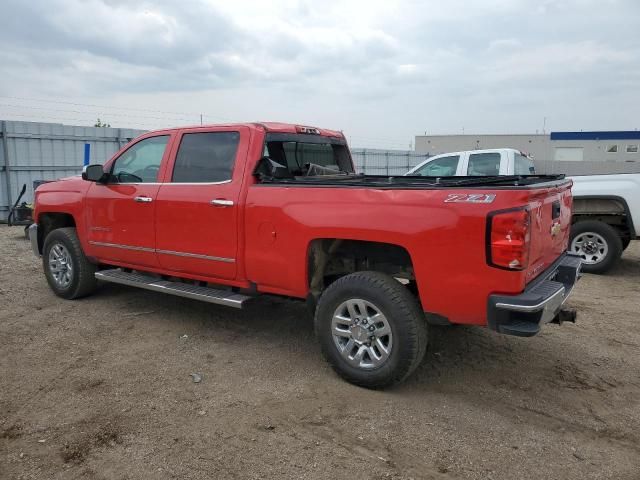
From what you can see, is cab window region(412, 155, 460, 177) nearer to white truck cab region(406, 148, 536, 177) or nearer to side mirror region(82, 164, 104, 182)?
white truck cab region(406, 148, 536, 177)

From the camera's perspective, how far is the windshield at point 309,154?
15.7 ft

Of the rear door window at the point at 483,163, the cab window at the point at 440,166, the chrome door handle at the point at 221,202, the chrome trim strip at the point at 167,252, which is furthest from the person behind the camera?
the cab window at the point at 440,166

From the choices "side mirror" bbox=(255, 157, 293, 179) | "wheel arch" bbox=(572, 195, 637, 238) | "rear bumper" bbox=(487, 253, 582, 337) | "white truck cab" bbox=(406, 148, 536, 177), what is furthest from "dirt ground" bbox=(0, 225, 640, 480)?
"white truck cab" bbox=(406, 148, 536, 177)

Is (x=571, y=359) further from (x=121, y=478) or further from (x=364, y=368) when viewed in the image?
(x=121, y=478)

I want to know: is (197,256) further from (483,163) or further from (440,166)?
(483,163)

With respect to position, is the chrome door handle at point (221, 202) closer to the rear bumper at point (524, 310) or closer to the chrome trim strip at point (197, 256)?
the chrome trim strip at point (197, 256)

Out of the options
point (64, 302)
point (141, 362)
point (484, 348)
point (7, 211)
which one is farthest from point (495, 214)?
point (7, 211)

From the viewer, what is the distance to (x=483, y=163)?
378 inches

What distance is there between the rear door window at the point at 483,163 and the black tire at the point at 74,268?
6547 mm

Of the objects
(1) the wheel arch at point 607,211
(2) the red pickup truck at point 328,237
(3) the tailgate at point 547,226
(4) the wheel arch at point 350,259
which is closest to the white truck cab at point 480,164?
(1) the wheel arch at point 607,211

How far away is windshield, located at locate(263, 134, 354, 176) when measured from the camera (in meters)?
4.77

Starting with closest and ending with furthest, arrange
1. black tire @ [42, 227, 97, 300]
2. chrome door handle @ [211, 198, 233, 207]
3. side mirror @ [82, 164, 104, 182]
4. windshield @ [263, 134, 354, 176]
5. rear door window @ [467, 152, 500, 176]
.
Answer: chrome door handle @ [211, 198, 233, 207] → windshield @ [263, 134, 354, 176] → side mirror @ [82, 164, 104, 182] → black tire @ [42, 227, 97, 300] → rear door window @ [467, 152, 500, 176]

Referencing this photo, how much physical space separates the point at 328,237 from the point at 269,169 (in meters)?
0.99

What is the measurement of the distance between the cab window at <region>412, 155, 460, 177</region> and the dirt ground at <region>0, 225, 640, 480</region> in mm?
4764
